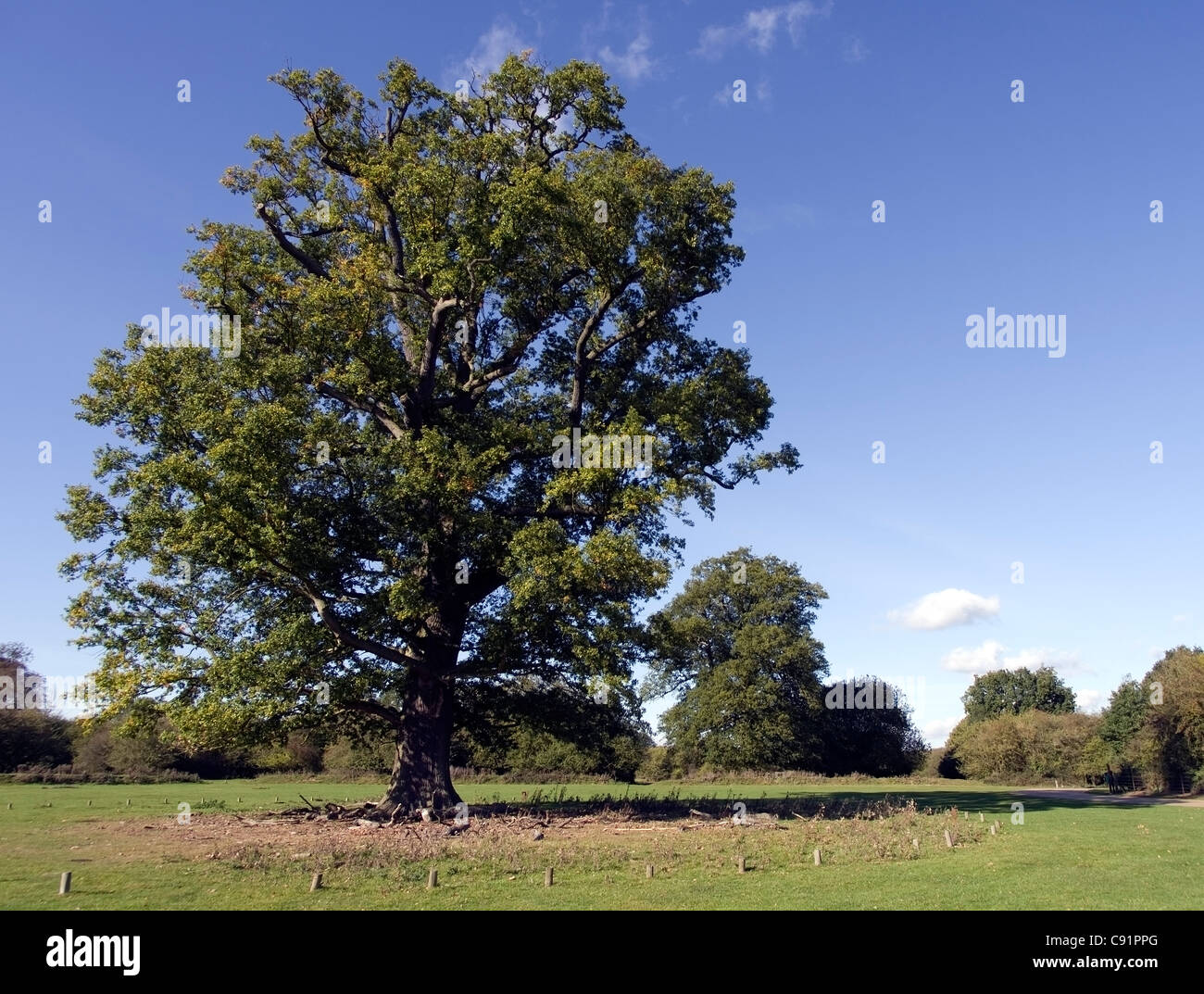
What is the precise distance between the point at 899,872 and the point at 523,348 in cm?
2072

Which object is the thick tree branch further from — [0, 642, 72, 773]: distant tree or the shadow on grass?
[0, 642, 72, 773]: distant tree

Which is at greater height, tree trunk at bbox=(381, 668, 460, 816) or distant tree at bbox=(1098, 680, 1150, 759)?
tree trunk at bbox=(381, 668, 460, 816)

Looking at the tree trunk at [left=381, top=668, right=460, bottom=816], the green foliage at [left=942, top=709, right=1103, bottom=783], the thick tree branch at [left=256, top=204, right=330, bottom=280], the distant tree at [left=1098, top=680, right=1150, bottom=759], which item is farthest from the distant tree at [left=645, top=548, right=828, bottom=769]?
the thick tree branch at [left=256, top=204, right=330, bottom=280]

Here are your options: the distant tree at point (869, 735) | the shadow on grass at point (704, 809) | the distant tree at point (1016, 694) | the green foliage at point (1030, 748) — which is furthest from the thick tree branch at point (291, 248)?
the distant tree at point (1016, 694)

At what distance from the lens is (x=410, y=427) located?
28.9 meters

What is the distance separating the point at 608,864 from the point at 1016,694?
118m

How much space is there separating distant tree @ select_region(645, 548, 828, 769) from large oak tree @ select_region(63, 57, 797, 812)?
4251 cm

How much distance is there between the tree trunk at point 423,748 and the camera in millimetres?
27609

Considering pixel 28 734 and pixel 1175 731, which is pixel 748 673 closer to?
pixel 1175 731

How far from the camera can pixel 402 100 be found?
2888 cm

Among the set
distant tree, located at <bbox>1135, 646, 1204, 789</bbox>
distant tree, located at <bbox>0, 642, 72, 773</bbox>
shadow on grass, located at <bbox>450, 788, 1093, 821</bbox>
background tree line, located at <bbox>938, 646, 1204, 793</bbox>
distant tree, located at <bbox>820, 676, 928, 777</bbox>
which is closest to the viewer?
shadow on grass, located at <bbox>450, 788, 1093, 821</bbox>

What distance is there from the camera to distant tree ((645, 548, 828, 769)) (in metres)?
73.9

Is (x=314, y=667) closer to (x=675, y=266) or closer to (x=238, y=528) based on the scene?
(x=238, y=528)

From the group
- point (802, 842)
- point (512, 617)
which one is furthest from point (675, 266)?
point (802, 842)
